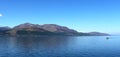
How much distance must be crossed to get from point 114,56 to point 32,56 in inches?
1742

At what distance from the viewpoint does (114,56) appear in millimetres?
105250

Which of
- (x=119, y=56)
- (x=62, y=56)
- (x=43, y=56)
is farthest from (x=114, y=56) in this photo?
(x=43, y=56)

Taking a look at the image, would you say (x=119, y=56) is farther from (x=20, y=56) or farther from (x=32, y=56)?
(x=20, y=56)

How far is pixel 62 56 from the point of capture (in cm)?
10425

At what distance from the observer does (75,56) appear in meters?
104

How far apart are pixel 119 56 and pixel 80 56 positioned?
21.0m

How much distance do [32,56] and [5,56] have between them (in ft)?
46.4

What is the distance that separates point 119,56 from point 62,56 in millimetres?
30710

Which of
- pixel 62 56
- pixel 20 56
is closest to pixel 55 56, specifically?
pixel 62 56

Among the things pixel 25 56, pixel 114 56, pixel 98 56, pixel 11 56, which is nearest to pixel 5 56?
pixel 11 56

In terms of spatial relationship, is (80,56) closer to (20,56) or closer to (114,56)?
(114,56)

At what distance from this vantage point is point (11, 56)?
337 ft

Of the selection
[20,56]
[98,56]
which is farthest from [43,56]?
[98,56]

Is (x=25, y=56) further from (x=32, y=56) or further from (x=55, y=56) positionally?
(x=55, y=56)
